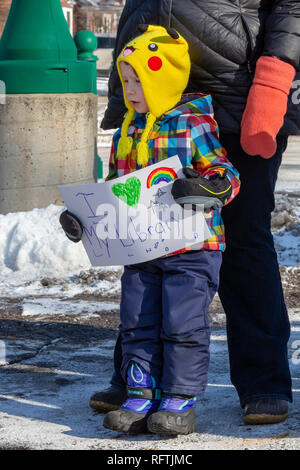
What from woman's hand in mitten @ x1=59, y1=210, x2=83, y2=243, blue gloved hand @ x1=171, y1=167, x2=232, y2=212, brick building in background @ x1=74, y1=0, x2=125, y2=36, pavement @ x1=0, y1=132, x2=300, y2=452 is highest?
blue gloved hand @ x1=171, y1=167, x2=232, y2=212

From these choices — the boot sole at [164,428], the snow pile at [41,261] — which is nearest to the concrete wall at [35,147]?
the snow pile at [41,261]

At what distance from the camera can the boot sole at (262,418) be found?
3262 mm

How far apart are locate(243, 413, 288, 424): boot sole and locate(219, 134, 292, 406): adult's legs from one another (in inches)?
2.8

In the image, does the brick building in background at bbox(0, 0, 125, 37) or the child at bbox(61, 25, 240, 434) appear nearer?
the child at bbox(61, 25, 240, 434)

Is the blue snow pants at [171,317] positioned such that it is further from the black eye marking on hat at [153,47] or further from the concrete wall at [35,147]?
the concrete wall at [35,147]

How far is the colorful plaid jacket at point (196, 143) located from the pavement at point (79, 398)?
0.66m

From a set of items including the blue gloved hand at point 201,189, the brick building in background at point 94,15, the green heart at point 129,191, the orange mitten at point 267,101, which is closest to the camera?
the blue gloved hand at point 201,189

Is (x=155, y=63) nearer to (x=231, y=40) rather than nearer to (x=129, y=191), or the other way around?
(x=231, y=40)

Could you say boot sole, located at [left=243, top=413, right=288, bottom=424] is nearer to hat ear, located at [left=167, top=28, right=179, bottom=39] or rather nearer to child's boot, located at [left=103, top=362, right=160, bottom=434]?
child's boot, located at [left=103, top=362, right=160, bottom=434]

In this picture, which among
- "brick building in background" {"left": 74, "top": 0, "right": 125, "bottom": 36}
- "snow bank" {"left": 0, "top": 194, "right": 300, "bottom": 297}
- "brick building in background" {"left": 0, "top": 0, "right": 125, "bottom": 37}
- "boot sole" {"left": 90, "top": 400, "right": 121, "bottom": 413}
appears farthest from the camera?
"brick building in background" {"left": 74, "top": 0, "right": 125, "bottom": 36}

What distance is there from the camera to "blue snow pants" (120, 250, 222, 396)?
10.2 feet

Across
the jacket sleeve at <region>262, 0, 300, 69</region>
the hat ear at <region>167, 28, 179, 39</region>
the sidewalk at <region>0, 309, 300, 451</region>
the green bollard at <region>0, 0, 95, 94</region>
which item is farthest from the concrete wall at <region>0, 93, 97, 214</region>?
the jacket sleeve at <region>262, 0, 300, 69</region>
